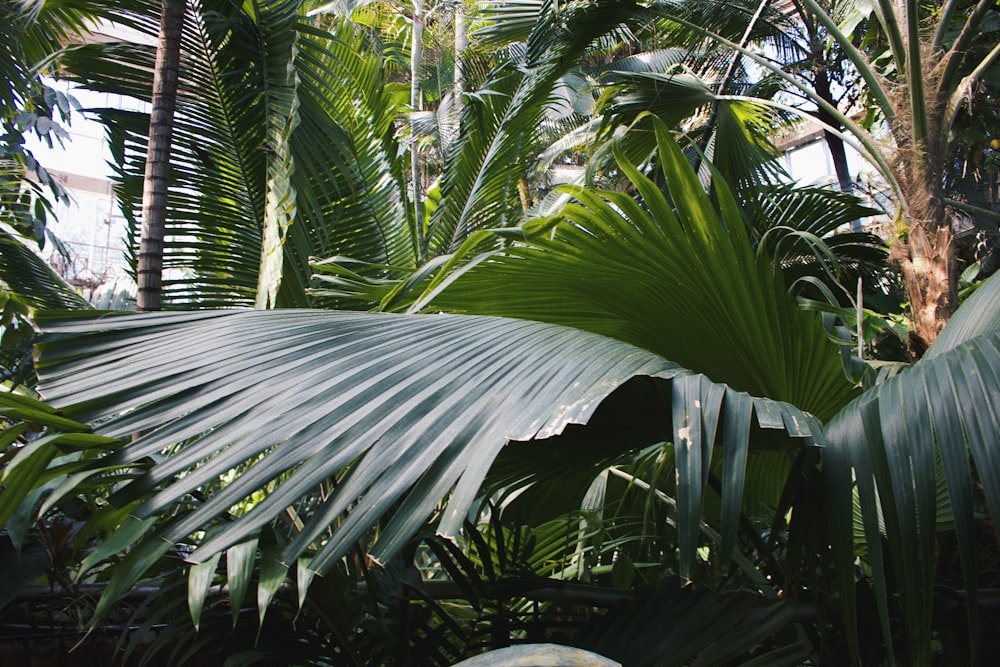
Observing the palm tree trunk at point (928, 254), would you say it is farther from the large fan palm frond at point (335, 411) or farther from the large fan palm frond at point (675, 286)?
the large fan palm frond at point (335, 411)

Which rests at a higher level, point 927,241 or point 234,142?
point 234,142

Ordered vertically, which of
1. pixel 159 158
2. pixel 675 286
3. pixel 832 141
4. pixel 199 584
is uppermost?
pixel 832 141

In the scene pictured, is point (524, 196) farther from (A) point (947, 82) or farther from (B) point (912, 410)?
(B) point (912, 410)

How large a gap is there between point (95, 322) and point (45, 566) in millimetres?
497

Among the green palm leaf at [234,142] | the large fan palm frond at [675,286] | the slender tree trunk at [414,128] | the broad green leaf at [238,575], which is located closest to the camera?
the broad green leaf at [238,575]

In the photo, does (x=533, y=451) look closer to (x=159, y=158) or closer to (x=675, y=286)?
(x=675, y=286)

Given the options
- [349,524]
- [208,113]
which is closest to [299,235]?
[208,113]

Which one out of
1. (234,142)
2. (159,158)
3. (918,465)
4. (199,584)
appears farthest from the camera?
(234,142)

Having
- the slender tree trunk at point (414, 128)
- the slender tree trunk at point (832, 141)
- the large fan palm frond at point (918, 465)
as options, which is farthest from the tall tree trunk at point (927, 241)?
the slender tree trunk at point (832, 141)

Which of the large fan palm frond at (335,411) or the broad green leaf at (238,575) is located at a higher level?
the large fan palm frond at (335,411)

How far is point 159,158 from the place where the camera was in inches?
70.3

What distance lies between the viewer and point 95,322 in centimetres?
75

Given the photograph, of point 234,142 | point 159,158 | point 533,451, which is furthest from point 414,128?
point 533,451

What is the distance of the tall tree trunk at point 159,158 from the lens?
1.69 meters
